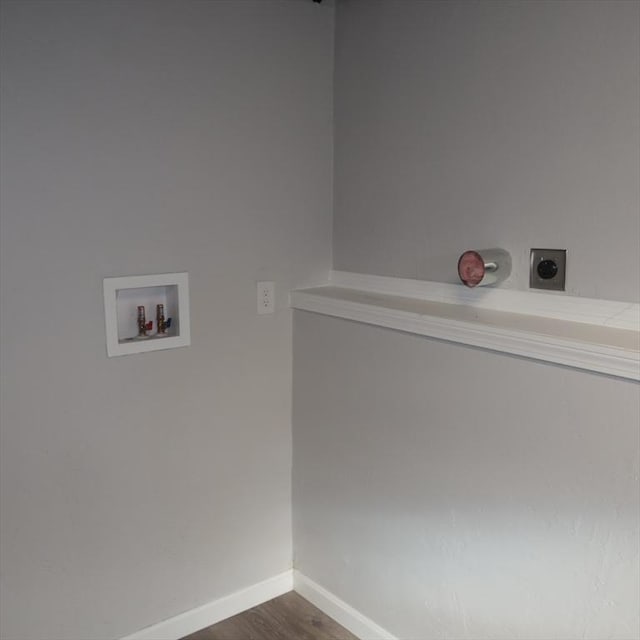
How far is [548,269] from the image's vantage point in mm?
1562

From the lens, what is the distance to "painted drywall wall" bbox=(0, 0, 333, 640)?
1621mm

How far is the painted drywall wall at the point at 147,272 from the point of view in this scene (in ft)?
5.32

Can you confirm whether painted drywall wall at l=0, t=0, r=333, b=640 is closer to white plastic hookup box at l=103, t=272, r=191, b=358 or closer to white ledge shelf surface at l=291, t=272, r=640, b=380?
white plastic hookup box at l=103, t=272, r=191, b=358

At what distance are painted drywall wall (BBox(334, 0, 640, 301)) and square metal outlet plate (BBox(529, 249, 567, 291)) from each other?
0.7 inches

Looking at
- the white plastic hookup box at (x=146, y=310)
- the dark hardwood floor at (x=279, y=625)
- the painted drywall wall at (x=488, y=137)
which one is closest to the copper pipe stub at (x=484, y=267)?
the painted drywall wall at (x=488, y=137)

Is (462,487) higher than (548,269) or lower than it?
lower

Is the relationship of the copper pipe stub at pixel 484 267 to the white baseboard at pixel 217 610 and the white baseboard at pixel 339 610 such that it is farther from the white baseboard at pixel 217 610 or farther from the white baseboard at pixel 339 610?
the white baseboard at pixel 217 610

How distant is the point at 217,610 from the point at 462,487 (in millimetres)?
959

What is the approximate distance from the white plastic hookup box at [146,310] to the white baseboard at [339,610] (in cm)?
96

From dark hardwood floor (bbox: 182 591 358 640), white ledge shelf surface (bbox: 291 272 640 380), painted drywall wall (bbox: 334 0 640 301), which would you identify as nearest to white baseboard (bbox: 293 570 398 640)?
dark hardwood floor (bbox: 182 591 358 640)

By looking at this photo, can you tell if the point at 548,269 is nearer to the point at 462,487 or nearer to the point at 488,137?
the point at 488,137

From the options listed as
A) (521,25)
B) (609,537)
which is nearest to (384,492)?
(609,537)

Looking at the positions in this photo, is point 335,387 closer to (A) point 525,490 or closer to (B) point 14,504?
(A) point 525,490

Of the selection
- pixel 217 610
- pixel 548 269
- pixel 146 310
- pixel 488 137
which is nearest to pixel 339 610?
pixel 217 610
